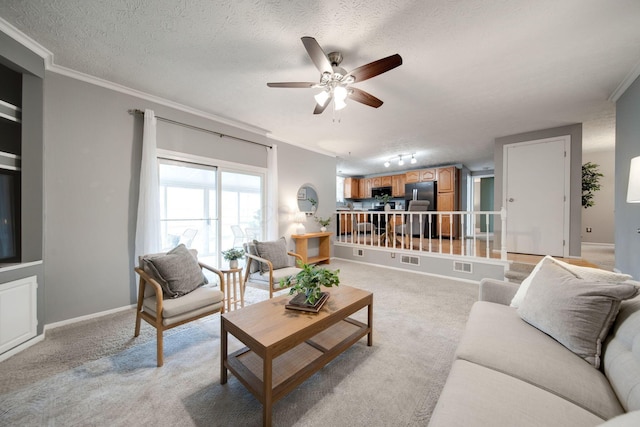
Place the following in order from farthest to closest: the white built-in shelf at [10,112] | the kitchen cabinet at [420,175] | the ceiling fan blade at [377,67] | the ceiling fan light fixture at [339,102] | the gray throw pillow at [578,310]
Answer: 1. the kitchen cabinet at [420,175]
2. the ceiling fan light fixture at [339,102]
3. the white built-in shelf at [10,112]
4. the ceiling fan blade at [377,67]
5. the gray throw pillow at [578,310]

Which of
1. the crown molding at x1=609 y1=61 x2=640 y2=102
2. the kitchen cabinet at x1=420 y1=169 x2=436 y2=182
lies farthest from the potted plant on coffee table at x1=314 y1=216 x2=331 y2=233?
the crown molding at x1=609 y1=61 x2=640 y2=102

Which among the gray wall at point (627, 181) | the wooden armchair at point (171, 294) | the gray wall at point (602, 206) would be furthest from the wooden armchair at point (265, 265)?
the gray wall at point (602, 206)

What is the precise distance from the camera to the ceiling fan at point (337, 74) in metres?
1.72

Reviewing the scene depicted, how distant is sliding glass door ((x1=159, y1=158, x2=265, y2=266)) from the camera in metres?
3.12

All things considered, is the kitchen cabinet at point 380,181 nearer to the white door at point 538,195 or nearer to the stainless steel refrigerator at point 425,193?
the stainless steel refrigerator at point 425,193

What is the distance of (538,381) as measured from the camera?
102 cm

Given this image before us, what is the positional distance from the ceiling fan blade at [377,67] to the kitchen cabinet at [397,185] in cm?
610

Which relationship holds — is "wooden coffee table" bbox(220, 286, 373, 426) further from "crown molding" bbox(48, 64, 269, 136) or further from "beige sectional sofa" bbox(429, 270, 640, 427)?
"crown molding" bbox(48, 64, 269, 136)

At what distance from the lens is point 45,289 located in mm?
2275

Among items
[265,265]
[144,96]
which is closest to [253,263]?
[265,265]

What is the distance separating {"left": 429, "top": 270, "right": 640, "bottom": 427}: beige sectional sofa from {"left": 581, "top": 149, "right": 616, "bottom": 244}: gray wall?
693cm

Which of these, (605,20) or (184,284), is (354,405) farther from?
(605,20)

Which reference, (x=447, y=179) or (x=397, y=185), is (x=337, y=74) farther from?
(x=397, y=185)

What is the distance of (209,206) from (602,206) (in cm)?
885
